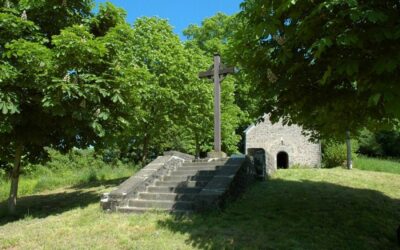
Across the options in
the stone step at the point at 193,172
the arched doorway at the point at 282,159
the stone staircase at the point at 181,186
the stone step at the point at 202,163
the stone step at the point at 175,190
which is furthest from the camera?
the arched doorway at the point at 282,159

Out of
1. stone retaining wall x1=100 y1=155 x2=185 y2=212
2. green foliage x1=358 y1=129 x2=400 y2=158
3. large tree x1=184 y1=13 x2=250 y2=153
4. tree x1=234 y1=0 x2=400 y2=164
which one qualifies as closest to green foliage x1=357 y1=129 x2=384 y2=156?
green foliage x1=358 y1=129 x2=400 y2=158

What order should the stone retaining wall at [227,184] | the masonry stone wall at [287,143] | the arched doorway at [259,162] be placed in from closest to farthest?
the stone retaining wall at [227,184] < the arched doorway at [259,162] < the masonry stone wall at [287,143]

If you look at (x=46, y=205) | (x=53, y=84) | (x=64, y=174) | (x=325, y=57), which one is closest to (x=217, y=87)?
(x=53, y=84)

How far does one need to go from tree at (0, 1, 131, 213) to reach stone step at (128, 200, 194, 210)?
1.94 m

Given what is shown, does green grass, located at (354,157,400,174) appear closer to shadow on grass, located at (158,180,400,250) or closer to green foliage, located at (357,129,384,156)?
green foliage, located at (357,129,384,156)

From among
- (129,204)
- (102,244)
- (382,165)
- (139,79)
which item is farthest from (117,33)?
(382,165)

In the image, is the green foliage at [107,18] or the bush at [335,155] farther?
the bush at [335,155]

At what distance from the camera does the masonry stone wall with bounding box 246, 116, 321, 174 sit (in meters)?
29.1

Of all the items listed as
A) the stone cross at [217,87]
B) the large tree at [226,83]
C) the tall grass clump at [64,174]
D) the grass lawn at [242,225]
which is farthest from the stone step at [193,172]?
the large tree at [226,83]

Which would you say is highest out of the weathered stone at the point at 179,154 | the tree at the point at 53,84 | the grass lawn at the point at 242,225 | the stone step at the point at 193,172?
the tree at the point at 53,84

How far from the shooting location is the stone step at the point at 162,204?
944cm

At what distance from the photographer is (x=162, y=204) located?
9.77m

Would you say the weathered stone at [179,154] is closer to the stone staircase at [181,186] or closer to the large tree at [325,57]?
the stone staircase at [181,186]

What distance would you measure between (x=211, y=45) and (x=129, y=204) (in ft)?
76.2
